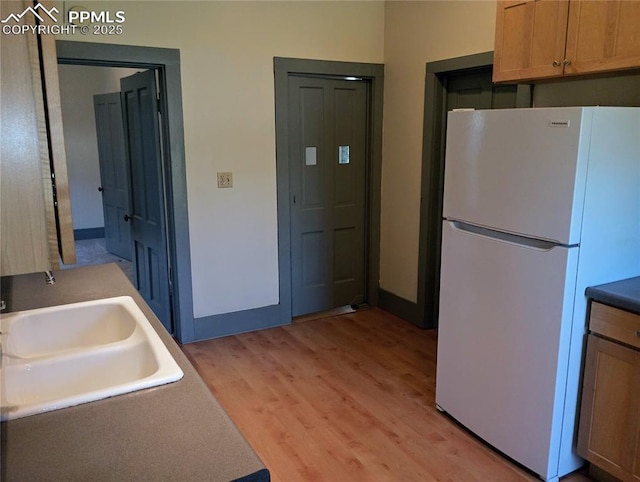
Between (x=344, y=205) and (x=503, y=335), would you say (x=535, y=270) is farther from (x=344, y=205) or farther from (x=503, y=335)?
(x=344, y=205)

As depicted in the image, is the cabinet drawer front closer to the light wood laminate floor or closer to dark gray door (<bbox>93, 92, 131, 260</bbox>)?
the light wood laminate floor

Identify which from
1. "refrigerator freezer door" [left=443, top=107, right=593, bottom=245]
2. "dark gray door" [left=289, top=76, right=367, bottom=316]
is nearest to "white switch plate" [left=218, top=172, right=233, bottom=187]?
"dark gray door" [left=289, top=76, right=367, bottom=316]

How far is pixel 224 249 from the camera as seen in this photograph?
382 cm

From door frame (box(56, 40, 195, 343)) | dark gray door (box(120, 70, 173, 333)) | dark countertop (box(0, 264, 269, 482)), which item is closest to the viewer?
dark countertop (box(0, 264, 269, 482))

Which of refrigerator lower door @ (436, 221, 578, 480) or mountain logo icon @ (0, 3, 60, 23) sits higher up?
mountain logo icon @ (0, 3, 60, 23)

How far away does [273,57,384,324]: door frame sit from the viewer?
3826 mm

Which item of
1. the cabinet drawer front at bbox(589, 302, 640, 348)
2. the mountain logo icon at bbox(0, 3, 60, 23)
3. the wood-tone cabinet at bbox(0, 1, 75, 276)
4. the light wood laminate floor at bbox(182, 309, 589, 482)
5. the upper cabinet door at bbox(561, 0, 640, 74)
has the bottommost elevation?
the light wood laminate floor at bbox(182, 309, 589, 482)

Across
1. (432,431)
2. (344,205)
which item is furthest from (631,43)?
(344,205)

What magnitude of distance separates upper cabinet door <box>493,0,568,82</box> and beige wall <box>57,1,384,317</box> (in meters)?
1.60

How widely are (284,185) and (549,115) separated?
2273 millimetres

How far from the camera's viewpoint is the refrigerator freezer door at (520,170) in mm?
1971

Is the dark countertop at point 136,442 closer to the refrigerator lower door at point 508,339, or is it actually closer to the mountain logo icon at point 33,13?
the mountain logo icon at point 33,13

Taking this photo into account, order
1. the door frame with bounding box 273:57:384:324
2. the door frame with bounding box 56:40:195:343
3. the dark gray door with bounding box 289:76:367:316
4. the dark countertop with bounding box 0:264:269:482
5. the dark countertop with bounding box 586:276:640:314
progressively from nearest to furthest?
the dark countertop with bounding box 0:264:269:482, the dark countertop with bounding box 586:276:640:314, the door frame with bounding box 56:40:195:343, the door frame with bounding box 273:57:384:324, the dark gray door with bounding box 289:76:367:316

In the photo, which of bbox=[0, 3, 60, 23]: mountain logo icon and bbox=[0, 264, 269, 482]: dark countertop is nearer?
bbox=[0, 264, 269, 482]: dark countertop
